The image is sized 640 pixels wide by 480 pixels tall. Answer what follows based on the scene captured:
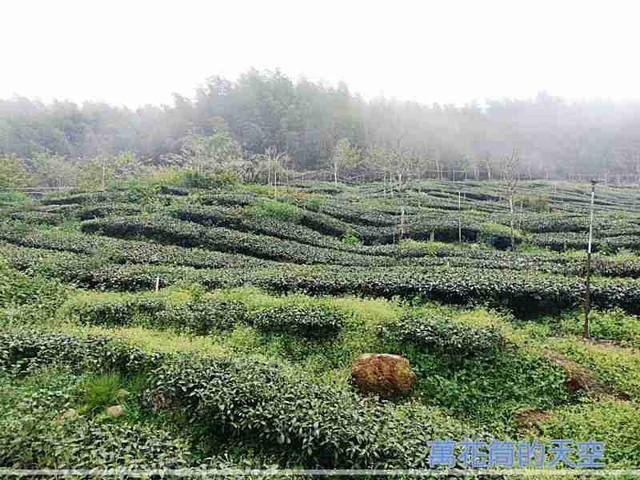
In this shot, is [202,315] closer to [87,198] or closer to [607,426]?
[607,426]

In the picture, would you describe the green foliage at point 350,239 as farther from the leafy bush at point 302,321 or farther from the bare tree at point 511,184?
the leafy bush at point 302,321

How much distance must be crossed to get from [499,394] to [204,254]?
10.4 metres

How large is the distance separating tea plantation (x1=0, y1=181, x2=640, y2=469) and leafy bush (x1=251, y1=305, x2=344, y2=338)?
1.3 inches

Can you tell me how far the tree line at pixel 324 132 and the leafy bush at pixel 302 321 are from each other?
3433 cm

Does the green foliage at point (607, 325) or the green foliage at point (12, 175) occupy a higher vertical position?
the green foliage at point (12, 175)

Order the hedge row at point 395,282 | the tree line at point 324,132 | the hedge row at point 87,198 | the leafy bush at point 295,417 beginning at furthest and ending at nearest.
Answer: the tree line at point 324,132 < the hedge row at point 87,198 < the hedge row at point 395,282 < the leafy bush at point 295,417

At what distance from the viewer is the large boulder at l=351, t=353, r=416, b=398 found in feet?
22.0

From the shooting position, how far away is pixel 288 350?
8.18 m

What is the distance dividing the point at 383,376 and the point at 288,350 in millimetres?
2041

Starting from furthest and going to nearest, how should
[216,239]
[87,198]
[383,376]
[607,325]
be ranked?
[87,198] → [216,239] → [607,325] → [383,376]

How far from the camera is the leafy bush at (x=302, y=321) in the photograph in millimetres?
8336

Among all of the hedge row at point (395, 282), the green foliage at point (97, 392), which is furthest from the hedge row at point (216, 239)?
the green foliage at point (97, 392)

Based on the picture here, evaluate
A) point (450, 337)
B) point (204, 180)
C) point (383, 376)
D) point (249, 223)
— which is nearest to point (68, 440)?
point (383, 376)

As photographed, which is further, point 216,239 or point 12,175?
point 12,175
